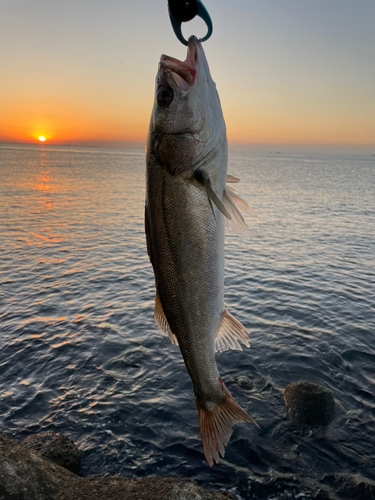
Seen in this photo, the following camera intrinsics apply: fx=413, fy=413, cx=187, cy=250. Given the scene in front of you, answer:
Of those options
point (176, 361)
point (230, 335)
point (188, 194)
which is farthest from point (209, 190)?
point (176, 361)

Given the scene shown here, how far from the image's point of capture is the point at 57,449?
8234 millimetres

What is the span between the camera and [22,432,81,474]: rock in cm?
812

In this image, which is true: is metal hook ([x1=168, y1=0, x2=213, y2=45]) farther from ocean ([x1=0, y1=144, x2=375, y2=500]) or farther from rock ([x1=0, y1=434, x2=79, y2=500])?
rock ([x1=0, y1=434, x2=79, y2=500])

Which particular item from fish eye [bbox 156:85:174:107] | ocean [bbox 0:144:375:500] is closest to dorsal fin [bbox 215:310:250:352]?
ocean [bbox 0:144:375:500]

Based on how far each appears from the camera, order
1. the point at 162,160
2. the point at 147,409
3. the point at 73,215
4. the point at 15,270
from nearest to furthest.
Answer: the point at 162,160, the point at 147,409, the point at 15,270, the point at 73,215

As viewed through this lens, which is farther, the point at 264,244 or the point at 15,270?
the point at 264,244

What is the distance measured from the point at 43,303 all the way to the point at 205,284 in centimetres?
1443

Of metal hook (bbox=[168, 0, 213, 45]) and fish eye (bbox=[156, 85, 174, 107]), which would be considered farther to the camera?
fish eye (bbox=[156, 85, 174, 107])

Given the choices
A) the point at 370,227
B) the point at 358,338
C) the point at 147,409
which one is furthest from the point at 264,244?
the point at 147,409

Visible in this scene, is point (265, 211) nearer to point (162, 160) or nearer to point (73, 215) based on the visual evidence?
point (73, 215)

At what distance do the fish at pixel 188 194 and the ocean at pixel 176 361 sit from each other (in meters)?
0.67

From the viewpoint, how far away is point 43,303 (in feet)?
56.1

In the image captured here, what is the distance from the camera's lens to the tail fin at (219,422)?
4.57 meters

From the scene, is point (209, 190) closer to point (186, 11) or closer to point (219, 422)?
point (186, 11)
